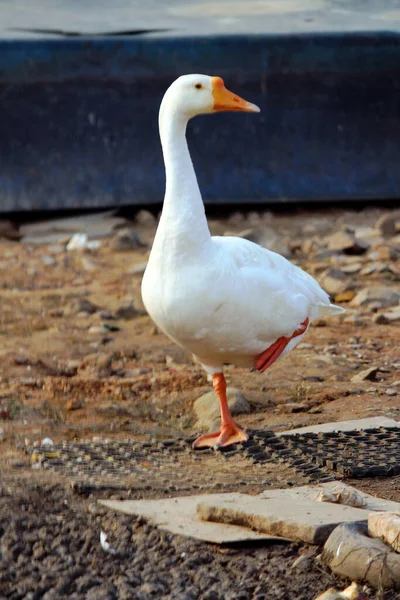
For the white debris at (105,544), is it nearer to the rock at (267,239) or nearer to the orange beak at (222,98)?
the orange beak at (222,98)

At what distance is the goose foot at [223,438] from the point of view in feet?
15.3

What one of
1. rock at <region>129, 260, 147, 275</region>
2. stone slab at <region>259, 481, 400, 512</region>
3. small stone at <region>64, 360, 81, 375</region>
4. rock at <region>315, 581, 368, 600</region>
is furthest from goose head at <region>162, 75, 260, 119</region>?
rock at <region>129, 260, 147, 275</region>

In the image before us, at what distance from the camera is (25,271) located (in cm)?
838

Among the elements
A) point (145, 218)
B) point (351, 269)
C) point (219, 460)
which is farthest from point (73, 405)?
point (145, 218)

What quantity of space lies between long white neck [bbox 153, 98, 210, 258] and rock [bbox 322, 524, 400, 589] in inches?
65.1

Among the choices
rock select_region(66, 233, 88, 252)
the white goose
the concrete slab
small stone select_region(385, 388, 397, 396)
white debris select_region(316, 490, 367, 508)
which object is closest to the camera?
white debris select_region(316, 490, 367, 508)

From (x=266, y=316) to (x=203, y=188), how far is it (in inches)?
200

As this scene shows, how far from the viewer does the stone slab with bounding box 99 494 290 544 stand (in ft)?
11.4

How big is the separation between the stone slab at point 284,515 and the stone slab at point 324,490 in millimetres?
111

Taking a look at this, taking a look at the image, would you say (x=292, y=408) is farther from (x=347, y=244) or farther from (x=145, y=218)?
(x=145, y=218)

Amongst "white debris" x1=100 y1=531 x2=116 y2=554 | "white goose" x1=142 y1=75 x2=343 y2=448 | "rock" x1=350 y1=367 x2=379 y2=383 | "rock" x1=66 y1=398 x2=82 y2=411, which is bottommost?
"rock" x1=350 y1=367 x2=379 y2=383

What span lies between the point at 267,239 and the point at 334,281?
4.03ft

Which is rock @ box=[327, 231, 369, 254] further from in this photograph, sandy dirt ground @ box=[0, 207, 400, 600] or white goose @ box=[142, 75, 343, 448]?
white goose @ box=[142, 75, 343, 448]

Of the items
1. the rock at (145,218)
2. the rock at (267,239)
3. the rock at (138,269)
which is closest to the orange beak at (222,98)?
the rock at (138,269)
